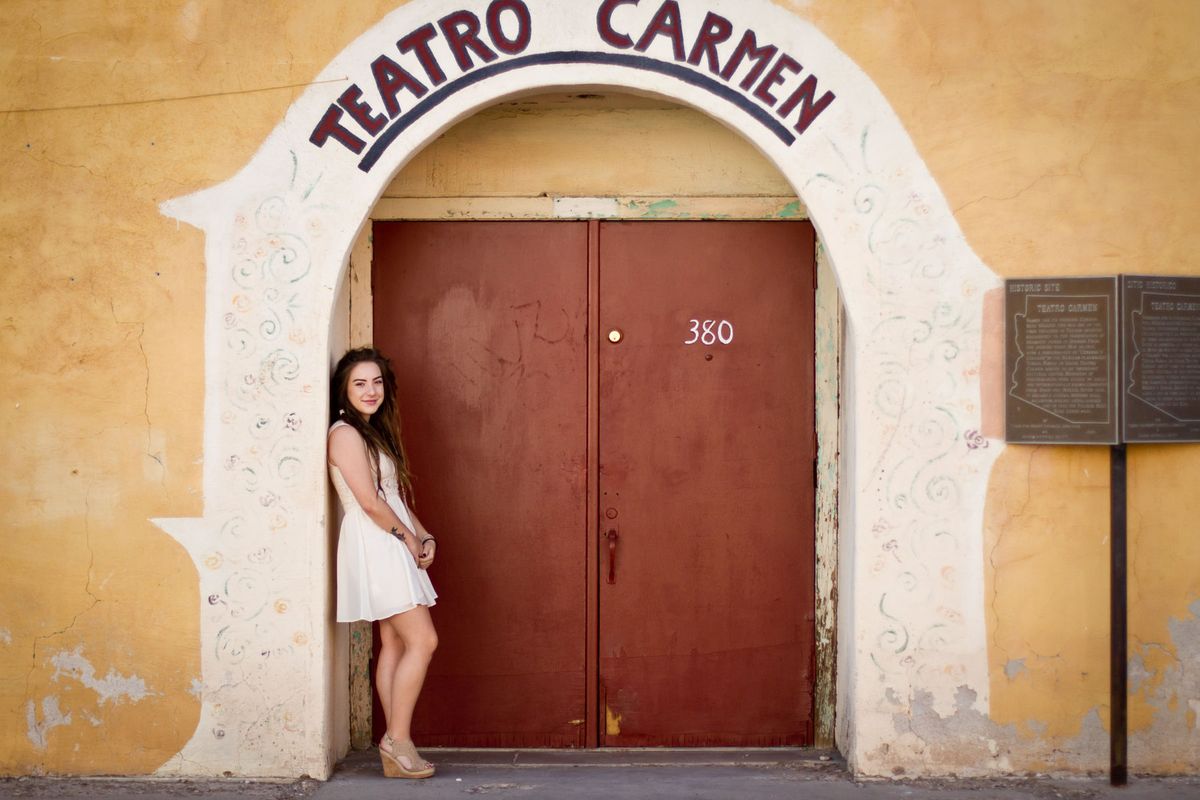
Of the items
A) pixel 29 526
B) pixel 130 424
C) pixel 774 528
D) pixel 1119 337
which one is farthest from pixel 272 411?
pixel 1119 337

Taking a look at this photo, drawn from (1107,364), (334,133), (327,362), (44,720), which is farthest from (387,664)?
(1107,364)

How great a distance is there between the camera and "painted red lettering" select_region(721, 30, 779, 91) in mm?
4676

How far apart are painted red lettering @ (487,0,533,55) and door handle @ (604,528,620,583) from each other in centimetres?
226

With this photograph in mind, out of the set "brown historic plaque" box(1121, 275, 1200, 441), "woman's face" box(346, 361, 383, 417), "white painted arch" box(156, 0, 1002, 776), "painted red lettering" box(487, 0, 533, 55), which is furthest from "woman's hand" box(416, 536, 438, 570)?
"brown historic plaque" box(1121, 275, 1200, 441)

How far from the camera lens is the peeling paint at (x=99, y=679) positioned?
4.73m

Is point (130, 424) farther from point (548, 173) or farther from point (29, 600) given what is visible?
point (548, 173)

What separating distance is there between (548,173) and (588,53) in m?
0.76

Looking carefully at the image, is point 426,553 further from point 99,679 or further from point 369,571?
point 99,679

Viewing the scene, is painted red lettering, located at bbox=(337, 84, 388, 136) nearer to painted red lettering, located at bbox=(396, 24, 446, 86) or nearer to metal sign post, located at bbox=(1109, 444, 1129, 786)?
painted red lettering, located at bbox=(396, 24, 446, 86)

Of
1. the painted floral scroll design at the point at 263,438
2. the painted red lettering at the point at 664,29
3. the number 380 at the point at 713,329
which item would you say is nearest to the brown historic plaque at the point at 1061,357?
the number 380 at the point at 713,329

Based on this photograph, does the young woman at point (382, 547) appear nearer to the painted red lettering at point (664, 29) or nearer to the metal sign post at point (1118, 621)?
the painted red lettering at point (664, 29)

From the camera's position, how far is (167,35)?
186 inches

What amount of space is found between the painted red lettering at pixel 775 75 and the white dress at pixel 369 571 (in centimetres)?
229

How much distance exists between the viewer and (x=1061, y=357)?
4.63m
